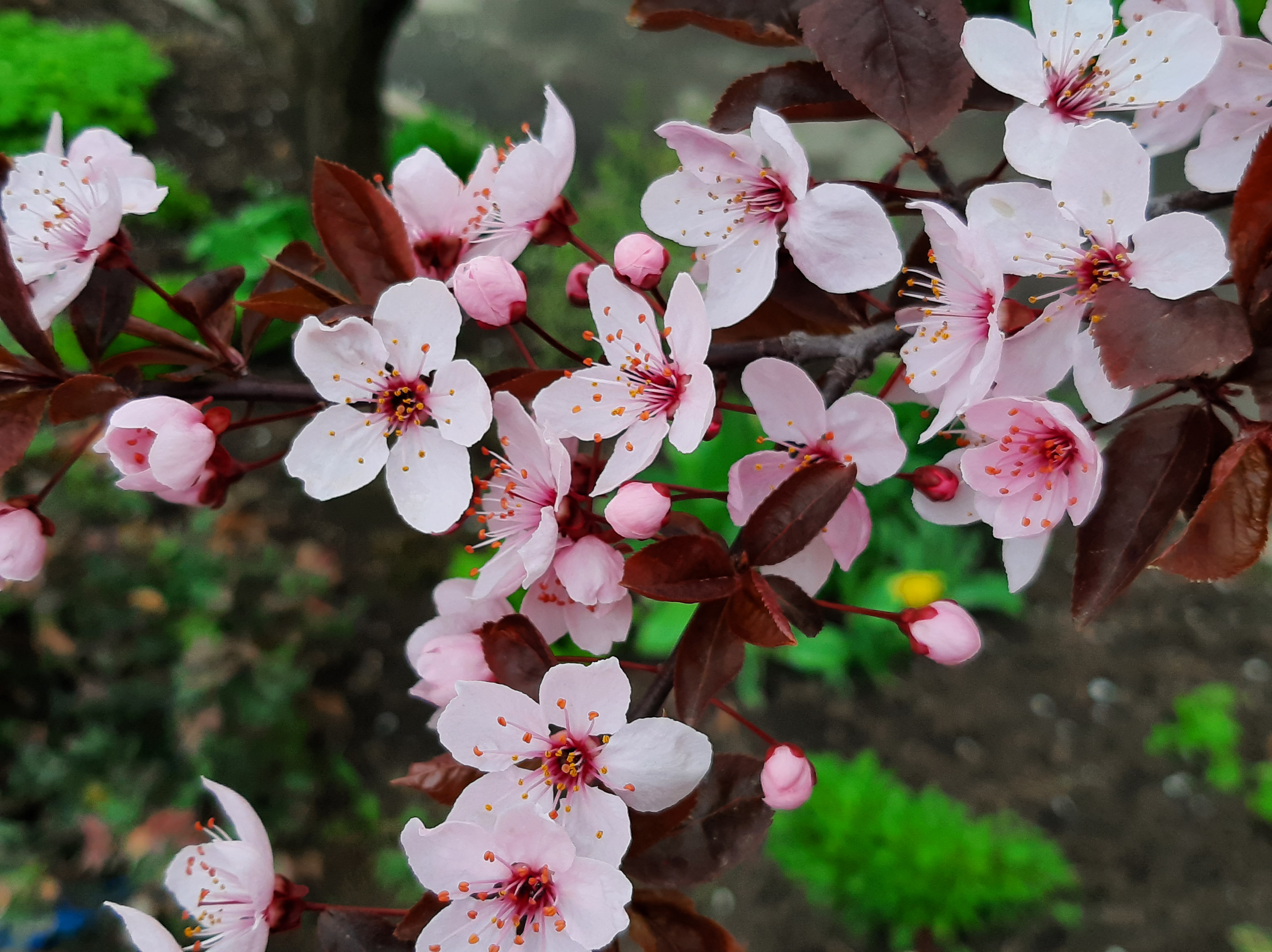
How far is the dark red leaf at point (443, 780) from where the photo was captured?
24.0 inches

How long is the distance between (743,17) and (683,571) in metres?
0.47

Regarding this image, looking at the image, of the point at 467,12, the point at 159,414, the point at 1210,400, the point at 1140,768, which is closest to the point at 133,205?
the point at 159,414

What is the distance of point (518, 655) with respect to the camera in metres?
0.58

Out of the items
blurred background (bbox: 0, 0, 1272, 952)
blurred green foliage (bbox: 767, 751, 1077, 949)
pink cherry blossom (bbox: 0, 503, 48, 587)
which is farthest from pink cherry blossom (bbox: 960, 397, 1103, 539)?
blurred green foliage (bbox: 767, 751, 1077, 949)

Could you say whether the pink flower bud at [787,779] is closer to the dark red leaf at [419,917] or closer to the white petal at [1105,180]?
the dark red leaf at [419,917]

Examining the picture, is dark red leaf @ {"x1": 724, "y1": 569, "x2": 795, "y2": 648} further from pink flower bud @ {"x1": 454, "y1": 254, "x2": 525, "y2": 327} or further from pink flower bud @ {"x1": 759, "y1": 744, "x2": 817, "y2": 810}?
pink flower bud @ {"x1": 454, "y1": 254, "x2": 525, "y2": 327}

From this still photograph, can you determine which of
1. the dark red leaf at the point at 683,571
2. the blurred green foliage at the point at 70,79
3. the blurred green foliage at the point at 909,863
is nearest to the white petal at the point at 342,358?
the dark red leaf at the point at 683,571

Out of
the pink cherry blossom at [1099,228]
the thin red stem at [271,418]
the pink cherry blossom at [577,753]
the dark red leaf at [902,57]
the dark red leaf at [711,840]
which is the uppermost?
the dark red leaf at [902,57]

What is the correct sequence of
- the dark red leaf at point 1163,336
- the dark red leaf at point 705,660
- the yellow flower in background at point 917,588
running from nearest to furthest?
the dark red leaf at point 1163,336 → the dark red leaf at point 705,660 → the yellow flower in background at point 917,588

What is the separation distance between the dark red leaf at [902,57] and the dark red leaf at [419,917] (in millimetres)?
590

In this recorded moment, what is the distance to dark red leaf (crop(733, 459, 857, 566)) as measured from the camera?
54 centimetres

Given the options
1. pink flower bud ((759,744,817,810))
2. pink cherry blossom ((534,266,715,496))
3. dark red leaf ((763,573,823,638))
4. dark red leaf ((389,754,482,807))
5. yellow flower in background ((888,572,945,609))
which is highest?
pink cherry blossom ((534,266,715,496))

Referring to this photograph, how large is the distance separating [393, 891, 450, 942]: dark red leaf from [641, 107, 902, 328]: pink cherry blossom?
43cm

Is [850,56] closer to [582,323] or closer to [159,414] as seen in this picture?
[159,414]
